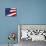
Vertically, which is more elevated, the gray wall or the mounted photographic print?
the gray wall

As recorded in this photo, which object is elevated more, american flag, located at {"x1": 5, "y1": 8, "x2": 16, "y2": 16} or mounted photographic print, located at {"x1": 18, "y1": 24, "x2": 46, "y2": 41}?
american flag, located at {"x1": 5, "y1": 8, "x2": 16, "y2": 16}

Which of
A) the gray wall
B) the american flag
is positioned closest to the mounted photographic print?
the gray wall

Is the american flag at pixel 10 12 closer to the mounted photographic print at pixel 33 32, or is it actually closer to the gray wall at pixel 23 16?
the gray wall at pixel 23 16

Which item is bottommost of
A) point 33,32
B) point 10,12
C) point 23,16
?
point 33,32

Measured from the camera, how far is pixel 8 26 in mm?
3045

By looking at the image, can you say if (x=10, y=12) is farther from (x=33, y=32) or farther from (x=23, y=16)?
(x=33, y=32)

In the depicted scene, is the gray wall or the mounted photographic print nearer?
the mounted photographic print

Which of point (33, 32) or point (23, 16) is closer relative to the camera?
point (33, 32)

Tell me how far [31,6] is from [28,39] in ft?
2.62

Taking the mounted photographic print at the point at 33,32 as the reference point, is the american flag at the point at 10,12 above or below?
above

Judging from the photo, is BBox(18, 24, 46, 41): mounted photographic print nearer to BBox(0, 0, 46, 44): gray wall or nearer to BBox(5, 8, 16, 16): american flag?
BBox(0, 0, 46, 44): gray wall

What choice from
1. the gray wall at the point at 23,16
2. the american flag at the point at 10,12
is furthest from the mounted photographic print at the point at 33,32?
the american flag at the point at 10,12

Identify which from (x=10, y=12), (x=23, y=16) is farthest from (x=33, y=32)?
(x=10, y=12)

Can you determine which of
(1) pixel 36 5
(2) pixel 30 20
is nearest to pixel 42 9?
(1) pixel 36 5
